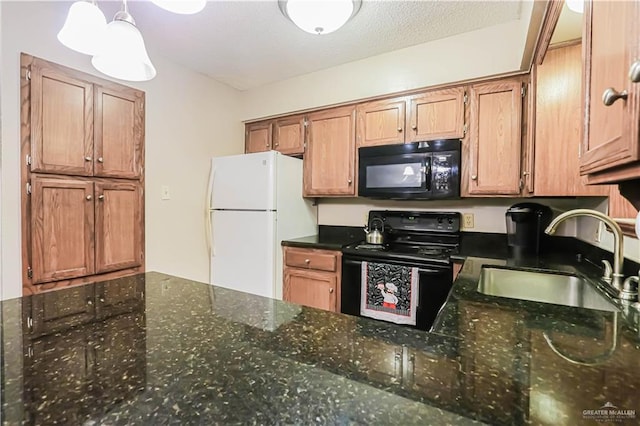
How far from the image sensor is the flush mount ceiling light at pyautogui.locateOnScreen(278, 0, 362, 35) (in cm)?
165

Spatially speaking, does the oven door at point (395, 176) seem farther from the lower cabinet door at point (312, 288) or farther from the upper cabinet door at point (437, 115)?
the lower cabinet door at point (312, 288)

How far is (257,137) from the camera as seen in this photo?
3.22 m

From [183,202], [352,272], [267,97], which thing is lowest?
[352,272]

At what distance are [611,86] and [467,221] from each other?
1.90 metres

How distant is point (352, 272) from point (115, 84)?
221cm

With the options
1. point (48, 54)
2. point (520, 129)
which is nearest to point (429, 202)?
point (520, 129)

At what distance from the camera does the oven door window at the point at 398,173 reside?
2.36m

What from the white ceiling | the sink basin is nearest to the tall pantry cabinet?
the white ceiling

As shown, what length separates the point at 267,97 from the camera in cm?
309

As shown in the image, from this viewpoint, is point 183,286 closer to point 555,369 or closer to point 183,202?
point 555,369

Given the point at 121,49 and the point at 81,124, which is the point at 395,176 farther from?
the point at 81,124

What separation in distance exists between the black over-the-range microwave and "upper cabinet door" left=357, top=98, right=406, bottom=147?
0.22 feet

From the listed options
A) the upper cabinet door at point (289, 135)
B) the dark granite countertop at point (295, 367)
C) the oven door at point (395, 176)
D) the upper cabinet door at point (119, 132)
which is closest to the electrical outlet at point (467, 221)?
the oven door at point (395, 176)

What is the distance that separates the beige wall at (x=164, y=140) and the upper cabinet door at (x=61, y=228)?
0.09 metres
